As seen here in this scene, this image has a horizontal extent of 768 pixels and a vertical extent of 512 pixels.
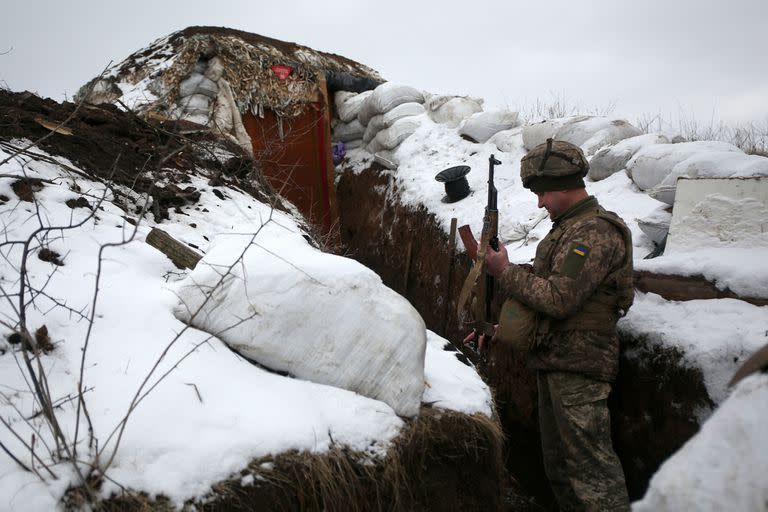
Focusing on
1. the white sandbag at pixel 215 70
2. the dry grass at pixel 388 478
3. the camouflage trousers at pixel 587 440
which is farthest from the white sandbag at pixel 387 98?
the dry grass at pixel 388 478

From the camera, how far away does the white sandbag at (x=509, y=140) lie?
5090 millimetres

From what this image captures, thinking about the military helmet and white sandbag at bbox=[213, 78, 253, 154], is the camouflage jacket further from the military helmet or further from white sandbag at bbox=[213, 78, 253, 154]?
white sandbag at bbox=[213, 78, 253, 154]

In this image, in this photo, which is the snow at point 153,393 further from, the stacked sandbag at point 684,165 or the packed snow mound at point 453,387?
the stacked sandbag at point 684,165

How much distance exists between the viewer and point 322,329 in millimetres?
1778

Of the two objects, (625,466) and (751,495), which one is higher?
(751,495)

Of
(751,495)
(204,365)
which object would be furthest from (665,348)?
(204,365)

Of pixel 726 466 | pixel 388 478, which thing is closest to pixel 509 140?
pixel 388 478

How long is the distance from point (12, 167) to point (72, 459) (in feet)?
6.58

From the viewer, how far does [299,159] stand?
21.4 feet

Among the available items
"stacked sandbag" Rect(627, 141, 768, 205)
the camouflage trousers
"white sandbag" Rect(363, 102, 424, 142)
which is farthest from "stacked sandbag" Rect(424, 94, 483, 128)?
the camouflage trousers

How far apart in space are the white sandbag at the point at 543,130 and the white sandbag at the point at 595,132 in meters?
0.05

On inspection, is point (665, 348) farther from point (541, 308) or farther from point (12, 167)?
point (12, 167)

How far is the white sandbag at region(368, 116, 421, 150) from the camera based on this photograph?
621cm

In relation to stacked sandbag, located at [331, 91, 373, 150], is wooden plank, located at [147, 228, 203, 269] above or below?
below
